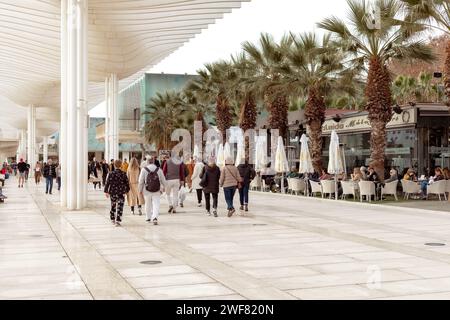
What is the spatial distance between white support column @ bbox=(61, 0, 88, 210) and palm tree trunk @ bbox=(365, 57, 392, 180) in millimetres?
9871

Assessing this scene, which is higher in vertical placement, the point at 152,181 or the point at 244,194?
the point at 152,181

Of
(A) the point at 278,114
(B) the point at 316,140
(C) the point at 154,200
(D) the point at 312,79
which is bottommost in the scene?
(C) the point at 154,200

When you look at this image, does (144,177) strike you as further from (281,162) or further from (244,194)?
(281,162)

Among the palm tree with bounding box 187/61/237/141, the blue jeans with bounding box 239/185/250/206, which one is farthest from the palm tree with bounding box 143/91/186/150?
the blue jeans with bounding box 239/185/250/206

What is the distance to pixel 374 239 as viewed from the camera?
10.2 metres

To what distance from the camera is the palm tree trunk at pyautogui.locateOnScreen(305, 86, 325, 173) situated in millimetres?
24328

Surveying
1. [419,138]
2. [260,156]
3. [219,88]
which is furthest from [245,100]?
[419,138]

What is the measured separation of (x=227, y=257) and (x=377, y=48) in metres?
14.1

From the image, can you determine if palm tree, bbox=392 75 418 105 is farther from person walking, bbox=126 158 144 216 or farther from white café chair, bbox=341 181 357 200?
person walking, bbox=126 158 144 216

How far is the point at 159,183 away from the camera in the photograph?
12.7 m

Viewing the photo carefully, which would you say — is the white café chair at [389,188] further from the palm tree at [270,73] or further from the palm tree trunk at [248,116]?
the palm tree trunk at [248,116]

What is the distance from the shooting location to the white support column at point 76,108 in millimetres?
16703

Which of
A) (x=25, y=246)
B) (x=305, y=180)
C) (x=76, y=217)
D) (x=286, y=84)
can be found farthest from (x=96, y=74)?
(x=25, y=246)
